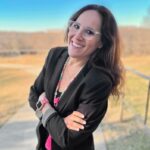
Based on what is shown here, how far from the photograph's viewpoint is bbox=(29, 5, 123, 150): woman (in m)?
1.60

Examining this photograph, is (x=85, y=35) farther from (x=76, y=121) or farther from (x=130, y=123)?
(x=130, y=123)

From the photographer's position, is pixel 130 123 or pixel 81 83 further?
pixel 130 123

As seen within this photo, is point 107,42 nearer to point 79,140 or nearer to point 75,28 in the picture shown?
point 75,28

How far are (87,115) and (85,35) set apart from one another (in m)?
0.34

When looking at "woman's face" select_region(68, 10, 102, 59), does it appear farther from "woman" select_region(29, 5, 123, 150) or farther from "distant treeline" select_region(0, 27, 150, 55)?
"distant treeline" select_region(0, 27, 150, 55)

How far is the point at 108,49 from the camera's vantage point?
171cm

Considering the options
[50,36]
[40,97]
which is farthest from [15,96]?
[50,36]

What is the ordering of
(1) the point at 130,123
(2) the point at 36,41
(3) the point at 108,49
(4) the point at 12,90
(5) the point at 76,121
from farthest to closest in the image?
(2) the point at 36,41 → (4) the point at 12,90 → (1) the point at 130,123 → (3) the point at 108,49 → (5) the point at 76,121

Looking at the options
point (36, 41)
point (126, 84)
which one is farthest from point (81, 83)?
point (36, 41)

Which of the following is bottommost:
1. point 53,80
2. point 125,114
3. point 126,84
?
point 125,114

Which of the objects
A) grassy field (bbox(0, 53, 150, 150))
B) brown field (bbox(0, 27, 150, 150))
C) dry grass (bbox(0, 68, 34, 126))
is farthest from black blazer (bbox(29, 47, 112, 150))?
dry grass (bbox(0, 68, 34, 126))

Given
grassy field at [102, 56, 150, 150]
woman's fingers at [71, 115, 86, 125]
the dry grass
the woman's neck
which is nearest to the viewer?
woman's fingers at [71, 115, 86, 125]

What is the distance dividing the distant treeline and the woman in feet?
38.6

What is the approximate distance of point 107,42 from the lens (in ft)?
5.58
